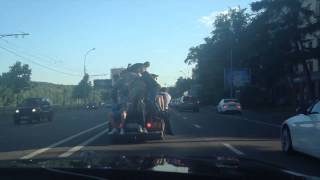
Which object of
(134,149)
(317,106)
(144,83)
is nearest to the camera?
(317,106)

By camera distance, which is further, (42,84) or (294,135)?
(42,84)

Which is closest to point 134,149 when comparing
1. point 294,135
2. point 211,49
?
point 294,135

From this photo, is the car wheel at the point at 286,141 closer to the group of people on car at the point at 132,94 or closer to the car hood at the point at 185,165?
the group of people on car at the point at 132,94

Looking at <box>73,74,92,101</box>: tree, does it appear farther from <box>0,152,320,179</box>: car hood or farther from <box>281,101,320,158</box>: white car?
<box>0,152,320,179</box>: car hood

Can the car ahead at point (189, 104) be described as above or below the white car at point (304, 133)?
above

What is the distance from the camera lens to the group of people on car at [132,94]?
17500 mm

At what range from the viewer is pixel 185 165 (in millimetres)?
5199

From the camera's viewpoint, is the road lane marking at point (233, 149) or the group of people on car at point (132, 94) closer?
the road lane marking at point (233, 149)

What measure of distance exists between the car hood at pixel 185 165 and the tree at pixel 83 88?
347 ft

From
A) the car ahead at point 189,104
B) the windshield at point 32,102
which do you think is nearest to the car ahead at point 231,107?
the car ahead at point 189,104

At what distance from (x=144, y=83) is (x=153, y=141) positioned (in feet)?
5.60

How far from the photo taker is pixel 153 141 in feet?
58.7

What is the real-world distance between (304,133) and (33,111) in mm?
27698

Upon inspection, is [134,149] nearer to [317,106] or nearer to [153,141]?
[153,141]
